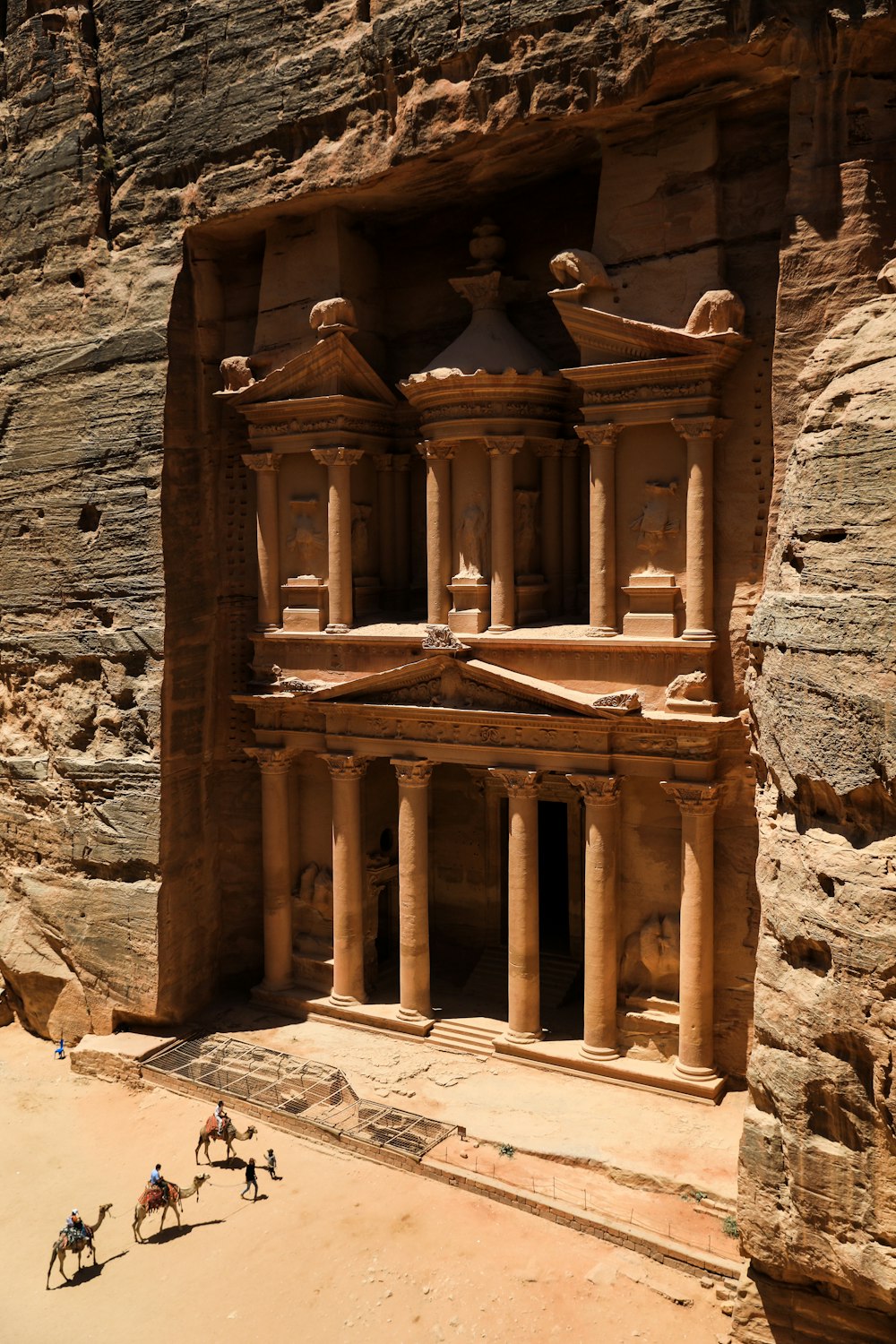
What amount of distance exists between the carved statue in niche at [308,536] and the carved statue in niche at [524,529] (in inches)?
124

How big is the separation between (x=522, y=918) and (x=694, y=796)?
3133 millimetres

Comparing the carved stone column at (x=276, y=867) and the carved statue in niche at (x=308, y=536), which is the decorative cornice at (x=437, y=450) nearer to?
the carved statue in niche at (x=308, y=536)

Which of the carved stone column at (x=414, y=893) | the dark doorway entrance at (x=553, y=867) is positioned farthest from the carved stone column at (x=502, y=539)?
the dark doorway entrance at (x=553, y=867)

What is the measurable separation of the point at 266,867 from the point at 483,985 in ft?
13.1

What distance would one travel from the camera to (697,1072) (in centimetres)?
1530

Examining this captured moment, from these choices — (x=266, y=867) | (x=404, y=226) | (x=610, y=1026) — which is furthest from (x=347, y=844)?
(x=404, y=226)

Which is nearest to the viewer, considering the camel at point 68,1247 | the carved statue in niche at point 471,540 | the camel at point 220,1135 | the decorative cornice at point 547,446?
the camel at point 68,1247

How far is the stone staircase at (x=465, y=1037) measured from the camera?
55.1 ft

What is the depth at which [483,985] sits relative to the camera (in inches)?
744

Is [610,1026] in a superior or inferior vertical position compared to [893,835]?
→ inferior

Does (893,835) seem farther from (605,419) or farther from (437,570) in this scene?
(437,570)

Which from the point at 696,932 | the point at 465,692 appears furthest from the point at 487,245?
the point at 696,932

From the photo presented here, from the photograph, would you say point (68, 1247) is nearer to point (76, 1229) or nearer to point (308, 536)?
point (76, 1229)

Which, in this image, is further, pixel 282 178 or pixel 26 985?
pixel 26 985
